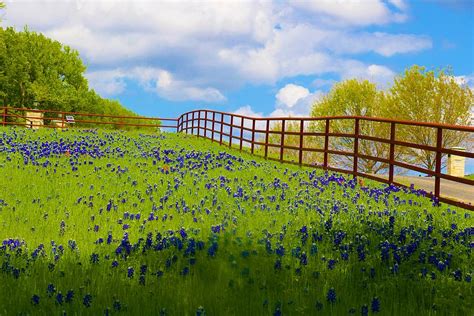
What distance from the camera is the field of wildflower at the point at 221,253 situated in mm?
5266

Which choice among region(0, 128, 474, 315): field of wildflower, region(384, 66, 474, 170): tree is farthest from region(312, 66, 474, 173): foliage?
region(0, 128, 474, 315): field of wildflower

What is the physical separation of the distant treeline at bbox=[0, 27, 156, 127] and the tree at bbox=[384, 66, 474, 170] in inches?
1329

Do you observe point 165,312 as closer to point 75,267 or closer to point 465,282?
point 75,267

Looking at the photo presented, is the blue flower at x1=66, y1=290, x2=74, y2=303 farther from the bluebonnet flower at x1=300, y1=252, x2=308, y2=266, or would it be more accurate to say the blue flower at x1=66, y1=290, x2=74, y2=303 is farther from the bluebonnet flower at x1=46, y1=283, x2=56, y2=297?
the bluebonnet flower at x1=300, y1=252, x2=308, y2=266

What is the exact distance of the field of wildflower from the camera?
17.3 ft

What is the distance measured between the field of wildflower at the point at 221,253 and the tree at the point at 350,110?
99.3ft

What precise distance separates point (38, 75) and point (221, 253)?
54.1m

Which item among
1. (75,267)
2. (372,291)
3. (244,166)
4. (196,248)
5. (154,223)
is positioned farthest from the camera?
(244,166)

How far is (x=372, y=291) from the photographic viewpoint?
5750 millimetres

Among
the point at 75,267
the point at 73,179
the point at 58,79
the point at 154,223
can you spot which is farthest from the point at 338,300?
the point at 58,79

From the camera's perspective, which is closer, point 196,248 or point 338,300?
point 338,300

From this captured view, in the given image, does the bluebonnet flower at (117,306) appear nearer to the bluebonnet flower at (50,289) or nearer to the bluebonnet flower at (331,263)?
the bluebonnet flower at (50,289)

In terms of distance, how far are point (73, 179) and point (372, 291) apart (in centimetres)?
886

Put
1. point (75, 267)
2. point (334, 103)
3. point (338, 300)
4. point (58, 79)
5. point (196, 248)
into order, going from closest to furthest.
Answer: point (338, 300) → point (75, 267) → point (196, 248) → point (334, 103) → point (58, 79)
